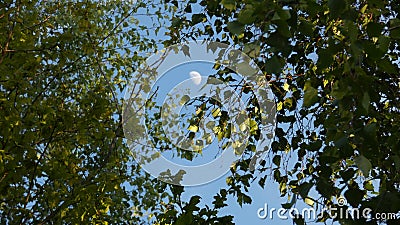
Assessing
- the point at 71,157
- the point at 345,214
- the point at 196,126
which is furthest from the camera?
the point at 71,157

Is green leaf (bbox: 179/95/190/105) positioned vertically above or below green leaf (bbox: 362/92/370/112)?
above

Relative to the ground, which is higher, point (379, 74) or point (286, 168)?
point (379, 74)

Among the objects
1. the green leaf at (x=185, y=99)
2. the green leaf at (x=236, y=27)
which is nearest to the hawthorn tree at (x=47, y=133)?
the green leaf at (x=185, y=99)

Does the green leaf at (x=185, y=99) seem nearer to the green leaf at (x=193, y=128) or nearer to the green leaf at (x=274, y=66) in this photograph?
the green leaf at (x=193, y=128)

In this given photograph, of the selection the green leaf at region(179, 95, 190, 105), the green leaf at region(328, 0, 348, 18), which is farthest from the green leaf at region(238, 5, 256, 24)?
the green leaf at region(179, 95, 190, 105)

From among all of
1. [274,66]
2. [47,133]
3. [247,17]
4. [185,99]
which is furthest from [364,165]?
[47,133]

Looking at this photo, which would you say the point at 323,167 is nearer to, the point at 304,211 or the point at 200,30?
the point at 304,211

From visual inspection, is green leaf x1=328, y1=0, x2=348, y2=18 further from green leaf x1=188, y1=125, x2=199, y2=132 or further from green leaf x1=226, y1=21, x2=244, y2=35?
green leaf x1=188, y1=125, x2=199, y2=132

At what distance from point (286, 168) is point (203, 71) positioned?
2.21 ft

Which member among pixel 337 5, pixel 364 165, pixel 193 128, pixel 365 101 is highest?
pixel 193 128

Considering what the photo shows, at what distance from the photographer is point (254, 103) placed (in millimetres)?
2941

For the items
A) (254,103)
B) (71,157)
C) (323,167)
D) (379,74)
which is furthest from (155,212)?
(323,167)

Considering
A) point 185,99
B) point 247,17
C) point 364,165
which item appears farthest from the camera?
point 185,99

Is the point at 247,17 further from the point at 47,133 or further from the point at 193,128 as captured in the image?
the point at 47,133
